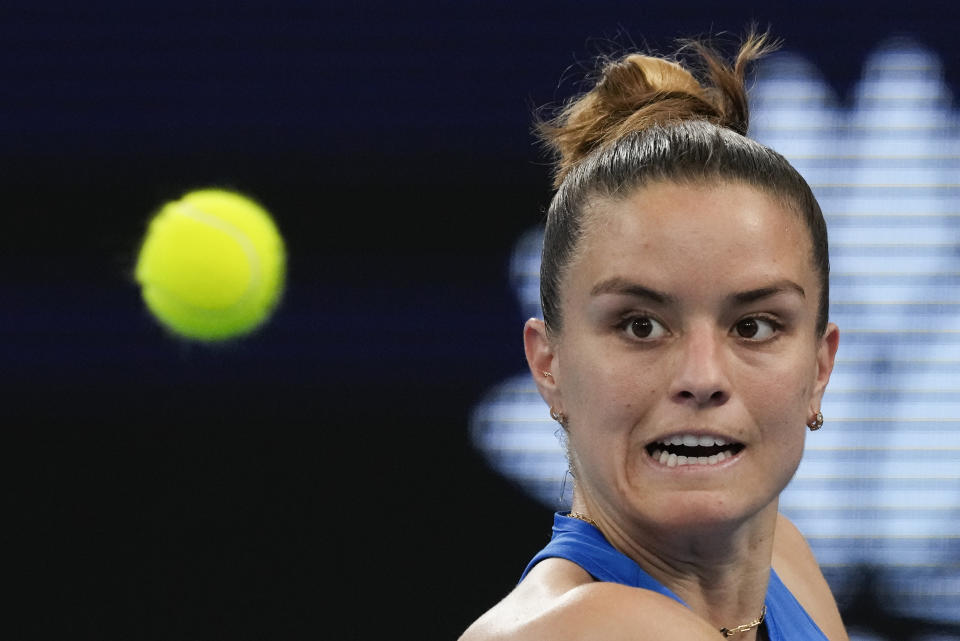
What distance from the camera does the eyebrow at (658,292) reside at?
3.37 ft

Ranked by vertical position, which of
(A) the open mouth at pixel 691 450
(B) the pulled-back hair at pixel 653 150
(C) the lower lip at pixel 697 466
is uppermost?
(B) the pulled-back hair at pixel 653 150

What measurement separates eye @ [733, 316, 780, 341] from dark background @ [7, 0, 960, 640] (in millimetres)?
1379

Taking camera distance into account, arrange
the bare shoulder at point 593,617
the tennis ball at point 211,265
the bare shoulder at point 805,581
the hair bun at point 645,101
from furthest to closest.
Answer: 1. the tennis ball at point 211,265
2. the bare shoulder at point 805,581
3. the hair bun at point 645,101
4. the bare shoulder at point 593,617

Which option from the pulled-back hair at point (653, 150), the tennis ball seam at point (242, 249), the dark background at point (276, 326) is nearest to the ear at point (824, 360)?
the pulled-back hair at point (653, 150)

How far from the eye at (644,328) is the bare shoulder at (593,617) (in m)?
0.22

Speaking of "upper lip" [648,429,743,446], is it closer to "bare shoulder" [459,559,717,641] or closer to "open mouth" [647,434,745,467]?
"open mouth" [647,434,745,467]

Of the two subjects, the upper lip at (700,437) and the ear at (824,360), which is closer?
the upper lip at (700,437)

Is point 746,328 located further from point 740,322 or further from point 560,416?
point 560,416

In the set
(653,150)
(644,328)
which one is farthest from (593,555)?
(653,150)

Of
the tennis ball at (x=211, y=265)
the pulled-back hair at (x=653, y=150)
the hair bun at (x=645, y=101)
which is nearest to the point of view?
the pulled-back hair at (x=653, y=150)

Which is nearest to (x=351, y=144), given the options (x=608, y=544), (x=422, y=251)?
(x=422, y=251)

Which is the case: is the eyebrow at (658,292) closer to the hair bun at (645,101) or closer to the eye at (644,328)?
the eye at (644,328)

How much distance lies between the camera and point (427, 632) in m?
2.41

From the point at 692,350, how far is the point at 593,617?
239 millimetres
